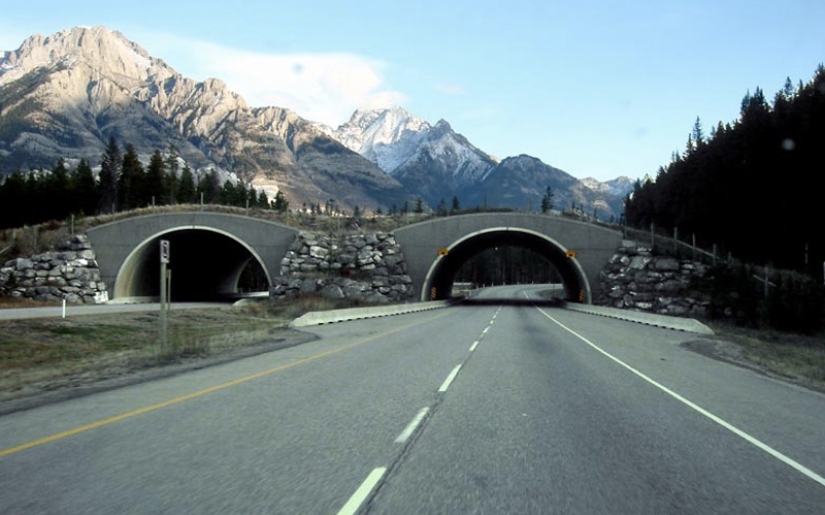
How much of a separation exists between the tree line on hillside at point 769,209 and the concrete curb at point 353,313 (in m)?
22.1

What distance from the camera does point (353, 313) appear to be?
129 ft

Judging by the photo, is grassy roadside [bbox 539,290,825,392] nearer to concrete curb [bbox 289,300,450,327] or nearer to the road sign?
the road sign

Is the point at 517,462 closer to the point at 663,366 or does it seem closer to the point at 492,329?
the point at 663,366

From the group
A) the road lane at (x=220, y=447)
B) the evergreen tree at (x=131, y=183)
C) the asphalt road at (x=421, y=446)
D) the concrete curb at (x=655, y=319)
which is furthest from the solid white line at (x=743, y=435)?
the evergreen tree at (x=131, y=183)

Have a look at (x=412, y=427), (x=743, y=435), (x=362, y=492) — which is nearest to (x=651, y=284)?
(x=743, y=435)

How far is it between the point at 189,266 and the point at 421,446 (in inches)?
2529

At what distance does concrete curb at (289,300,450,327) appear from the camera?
105 ft

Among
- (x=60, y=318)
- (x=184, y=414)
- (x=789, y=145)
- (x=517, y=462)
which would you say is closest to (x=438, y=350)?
(x=184, y=414)

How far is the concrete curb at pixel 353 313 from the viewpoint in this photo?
1266 inches

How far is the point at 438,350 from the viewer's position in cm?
1928

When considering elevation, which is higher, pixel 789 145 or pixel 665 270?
pixel 789 145

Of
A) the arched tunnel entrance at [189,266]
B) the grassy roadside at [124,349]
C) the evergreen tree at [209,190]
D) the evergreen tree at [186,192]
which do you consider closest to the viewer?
the grassy roadside at [124,349]

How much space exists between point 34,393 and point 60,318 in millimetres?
16005

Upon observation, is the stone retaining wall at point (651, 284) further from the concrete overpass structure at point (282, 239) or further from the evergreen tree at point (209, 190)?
the evergreen tree at point (209, 190)
